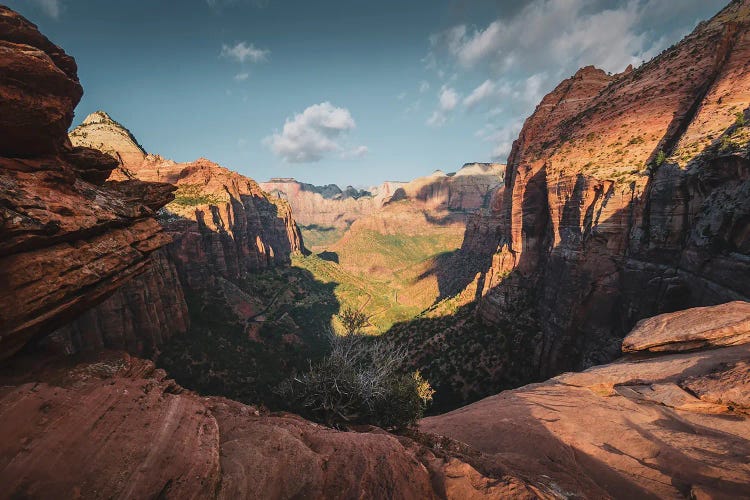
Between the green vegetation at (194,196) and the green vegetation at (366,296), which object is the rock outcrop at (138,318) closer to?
the green vegetation at (194,196)

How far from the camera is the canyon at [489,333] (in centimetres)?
845

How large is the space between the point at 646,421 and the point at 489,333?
118 ft

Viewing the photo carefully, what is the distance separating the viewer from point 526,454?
42.3 feet

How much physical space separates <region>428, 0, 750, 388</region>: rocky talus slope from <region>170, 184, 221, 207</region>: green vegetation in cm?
7346

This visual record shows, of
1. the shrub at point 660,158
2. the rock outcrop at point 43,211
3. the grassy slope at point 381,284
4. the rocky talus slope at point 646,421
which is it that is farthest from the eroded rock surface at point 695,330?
the grassy slope at point 381,284

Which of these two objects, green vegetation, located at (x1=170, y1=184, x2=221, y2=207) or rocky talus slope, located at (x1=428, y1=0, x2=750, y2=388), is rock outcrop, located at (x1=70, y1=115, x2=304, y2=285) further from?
rocky talus slope, located at (x1=428, y1=0, x2=750, y2=388)

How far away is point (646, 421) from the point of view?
1322 centimetres

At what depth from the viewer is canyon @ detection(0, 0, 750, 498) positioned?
27.7 feet

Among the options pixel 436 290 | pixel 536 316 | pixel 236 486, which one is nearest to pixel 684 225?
pixel 536 316

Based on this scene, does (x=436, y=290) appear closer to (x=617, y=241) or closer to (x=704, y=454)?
(x=617, y=241)

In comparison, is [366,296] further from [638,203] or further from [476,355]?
[638,203]

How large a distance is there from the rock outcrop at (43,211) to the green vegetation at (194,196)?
68.5 m

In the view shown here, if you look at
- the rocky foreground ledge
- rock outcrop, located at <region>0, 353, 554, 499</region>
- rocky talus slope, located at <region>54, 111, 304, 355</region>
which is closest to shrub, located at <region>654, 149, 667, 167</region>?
the rocky foreground ledge

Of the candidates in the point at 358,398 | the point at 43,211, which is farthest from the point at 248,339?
the point at 43,211
